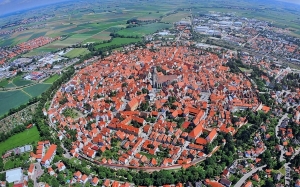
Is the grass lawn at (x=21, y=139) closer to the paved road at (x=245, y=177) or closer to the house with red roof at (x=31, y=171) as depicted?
the house with red roof at (x=31, y=171)

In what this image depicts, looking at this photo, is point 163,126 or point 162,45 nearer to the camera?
point 163,126

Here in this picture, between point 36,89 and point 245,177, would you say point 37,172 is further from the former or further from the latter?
point 36,89

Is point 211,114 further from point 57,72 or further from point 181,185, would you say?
point 57,72

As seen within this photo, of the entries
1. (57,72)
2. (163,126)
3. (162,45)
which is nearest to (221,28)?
(162,45)

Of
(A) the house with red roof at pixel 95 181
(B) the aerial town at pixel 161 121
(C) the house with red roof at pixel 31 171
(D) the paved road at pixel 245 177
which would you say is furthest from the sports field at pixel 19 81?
(D) the paved road at pixel 245 177

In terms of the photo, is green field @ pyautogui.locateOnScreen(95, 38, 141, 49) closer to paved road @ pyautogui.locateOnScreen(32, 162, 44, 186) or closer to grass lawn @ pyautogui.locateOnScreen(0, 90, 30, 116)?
grass lawn @ pyautogui.locateOnScreen(0, 90, 30, 116)

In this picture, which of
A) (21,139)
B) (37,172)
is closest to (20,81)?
(21,139)

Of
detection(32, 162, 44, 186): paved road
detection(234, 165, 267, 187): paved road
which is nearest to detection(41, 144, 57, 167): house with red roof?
detection(32, 162, 44, 186): paved road
